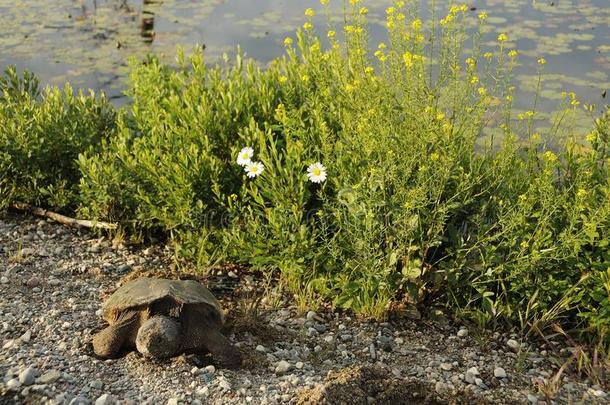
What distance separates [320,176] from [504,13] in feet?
25.3

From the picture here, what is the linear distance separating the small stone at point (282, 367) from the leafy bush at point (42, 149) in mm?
Result: 2506

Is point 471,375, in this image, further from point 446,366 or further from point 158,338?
point 158,338

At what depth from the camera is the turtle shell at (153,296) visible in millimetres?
3777

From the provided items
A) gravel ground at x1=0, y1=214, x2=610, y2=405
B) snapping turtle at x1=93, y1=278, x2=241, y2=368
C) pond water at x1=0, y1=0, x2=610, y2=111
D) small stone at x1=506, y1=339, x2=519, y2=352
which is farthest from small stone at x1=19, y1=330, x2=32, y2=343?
pond water at x1=0, y1=0, x2=610, y2=111

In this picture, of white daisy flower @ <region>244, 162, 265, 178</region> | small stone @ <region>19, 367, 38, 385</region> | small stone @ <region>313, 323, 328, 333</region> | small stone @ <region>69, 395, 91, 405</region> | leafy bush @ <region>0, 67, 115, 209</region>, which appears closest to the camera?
small stone @ <region>69, 395, 91, 405</region>

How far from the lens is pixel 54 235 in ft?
17.4

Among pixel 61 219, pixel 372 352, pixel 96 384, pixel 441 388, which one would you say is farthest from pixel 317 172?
pixel 61 219

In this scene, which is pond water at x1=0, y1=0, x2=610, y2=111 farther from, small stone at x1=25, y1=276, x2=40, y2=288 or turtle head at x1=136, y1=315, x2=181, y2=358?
turtle head at x1=136, y1=315, x2=181, y2=358

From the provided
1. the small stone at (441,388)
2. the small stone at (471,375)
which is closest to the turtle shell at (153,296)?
the small stone at (441,388)

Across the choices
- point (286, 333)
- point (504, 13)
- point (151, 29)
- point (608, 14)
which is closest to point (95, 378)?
point (286, 333)

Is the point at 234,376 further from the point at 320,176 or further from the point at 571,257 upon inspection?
the point at 571,257

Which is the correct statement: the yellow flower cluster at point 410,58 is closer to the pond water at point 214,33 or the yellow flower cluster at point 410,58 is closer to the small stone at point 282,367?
the small stone at point 282,367

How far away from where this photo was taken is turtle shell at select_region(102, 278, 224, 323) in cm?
378

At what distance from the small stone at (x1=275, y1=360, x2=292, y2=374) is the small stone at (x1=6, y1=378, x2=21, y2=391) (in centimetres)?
130
